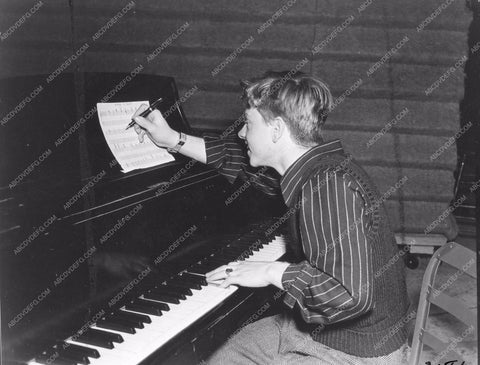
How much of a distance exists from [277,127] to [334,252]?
0.57 metres

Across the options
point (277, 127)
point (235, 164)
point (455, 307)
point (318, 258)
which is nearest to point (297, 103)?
point (277, 127)

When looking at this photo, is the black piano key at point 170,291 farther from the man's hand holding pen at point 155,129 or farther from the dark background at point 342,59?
the dark background at point 342,59

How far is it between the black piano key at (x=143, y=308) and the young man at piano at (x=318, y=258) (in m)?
0.30

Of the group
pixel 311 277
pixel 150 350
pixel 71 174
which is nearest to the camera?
pixel 150 350

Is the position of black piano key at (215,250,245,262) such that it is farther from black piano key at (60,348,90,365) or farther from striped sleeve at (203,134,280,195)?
black piano key at (60,348,90,365)

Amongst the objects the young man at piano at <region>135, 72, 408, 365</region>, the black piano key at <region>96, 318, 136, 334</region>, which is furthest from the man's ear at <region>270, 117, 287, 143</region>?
the black piano key at <region>96, 318, 136, 334</region>

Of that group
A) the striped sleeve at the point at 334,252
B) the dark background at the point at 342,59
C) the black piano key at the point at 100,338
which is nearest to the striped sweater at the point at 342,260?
the striped sleeve at the point at 334,252

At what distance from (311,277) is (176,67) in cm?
359

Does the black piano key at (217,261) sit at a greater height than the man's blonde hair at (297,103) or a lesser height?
lesser

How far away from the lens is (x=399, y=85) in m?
4.71

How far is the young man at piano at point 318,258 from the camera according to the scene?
161cm

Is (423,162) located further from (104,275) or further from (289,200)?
(104,275)

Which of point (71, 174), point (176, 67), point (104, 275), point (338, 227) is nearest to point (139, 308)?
point (104, 275)

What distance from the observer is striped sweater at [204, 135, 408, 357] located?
1601 mm
